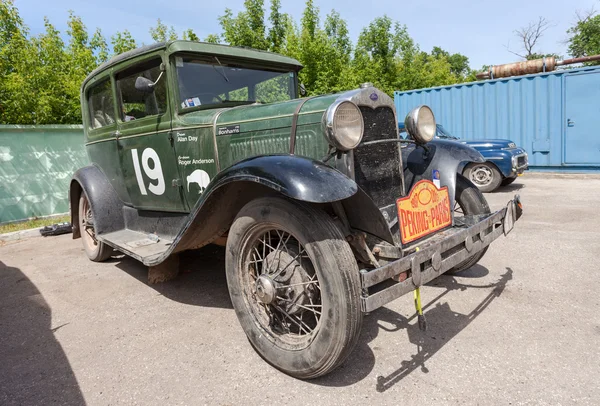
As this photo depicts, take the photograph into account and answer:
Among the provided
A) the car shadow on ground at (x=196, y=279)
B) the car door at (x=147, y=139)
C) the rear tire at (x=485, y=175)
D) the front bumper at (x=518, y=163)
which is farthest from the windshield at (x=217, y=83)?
the front bumper at (x=518, y=163)

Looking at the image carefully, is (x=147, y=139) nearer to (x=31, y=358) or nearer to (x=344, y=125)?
(x=31, y=358)

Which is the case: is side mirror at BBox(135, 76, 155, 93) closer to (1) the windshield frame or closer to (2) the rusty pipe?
(1) the windshield frame

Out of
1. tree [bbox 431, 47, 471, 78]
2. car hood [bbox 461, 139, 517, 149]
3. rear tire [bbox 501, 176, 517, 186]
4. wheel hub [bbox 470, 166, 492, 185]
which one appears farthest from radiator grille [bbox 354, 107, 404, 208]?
tree [bbox 431, 47, 471, 78]

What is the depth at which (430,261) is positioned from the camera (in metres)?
2.23

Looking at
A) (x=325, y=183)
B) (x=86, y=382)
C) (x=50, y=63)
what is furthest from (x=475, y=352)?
(x=50, y=63)

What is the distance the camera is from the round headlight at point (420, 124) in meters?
2.91

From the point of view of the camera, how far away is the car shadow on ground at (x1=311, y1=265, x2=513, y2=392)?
2162 millimetres

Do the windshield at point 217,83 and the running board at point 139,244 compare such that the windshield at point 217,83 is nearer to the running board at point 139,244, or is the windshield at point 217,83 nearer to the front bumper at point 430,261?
the running board at point 139,244

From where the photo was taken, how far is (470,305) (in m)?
2.95

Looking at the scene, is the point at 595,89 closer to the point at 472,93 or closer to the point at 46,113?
the point at 472,93

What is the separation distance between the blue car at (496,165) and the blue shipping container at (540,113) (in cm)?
252

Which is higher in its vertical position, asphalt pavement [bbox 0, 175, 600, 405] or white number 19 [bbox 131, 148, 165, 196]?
white number 19 [bbox 131, 148, 165, 196]

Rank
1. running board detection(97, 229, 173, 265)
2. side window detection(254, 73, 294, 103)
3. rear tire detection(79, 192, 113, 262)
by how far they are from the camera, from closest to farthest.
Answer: running board detection(97, 229, 173, 265) → side window detection(254, 73, 294, 103) → rear tire detection(79, 192, 113, 262)

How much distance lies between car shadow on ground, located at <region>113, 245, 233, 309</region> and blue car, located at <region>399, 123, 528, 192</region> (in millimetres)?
5207
